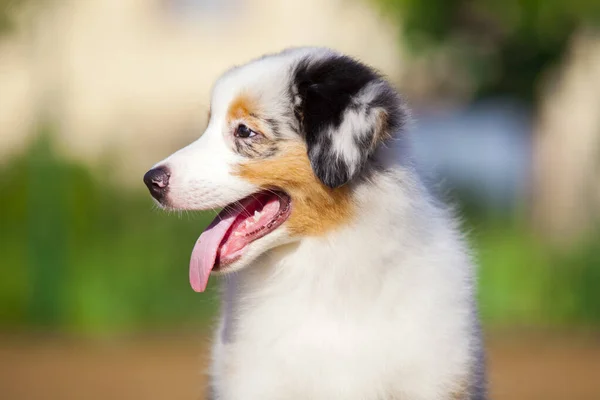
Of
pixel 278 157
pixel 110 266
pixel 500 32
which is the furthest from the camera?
pixel 500 32

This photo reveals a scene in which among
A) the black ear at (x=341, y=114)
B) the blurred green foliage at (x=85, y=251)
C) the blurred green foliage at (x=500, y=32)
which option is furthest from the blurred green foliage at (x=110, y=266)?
the black ear at (x=341, y=114)

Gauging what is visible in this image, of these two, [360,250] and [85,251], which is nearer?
[360,250]

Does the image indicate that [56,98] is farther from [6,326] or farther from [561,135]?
[561,135]

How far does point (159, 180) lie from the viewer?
395cm

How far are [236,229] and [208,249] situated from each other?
14 cm

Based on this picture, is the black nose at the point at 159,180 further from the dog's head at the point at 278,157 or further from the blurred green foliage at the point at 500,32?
the blurred green foliage at the point at 500,32

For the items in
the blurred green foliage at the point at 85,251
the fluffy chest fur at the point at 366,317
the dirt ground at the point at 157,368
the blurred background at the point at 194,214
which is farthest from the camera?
the blurred green foliage at the point at 85,251

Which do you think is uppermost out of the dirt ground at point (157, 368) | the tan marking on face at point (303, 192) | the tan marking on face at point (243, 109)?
the tan marking on face at point (243, 109)

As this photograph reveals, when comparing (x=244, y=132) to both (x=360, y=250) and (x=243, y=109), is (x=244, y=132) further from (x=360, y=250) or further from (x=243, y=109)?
(x=360, y=250)

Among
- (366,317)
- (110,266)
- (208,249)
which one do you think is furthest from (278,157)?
(110,266)

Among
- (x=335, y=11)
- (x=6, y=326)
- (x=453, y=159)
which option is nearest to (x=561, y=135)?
(x=453, y=159)

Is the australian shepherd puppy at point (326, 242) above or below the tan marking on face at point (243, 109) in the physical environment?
below

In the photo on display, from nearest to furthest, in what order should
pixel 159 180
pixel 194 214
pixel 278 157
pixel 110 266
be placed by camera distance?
pixel 159 180 → pixel 278 157 → pixel 194 214 → pixel 110 266

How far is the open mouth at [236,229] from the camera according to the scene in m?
4.02
